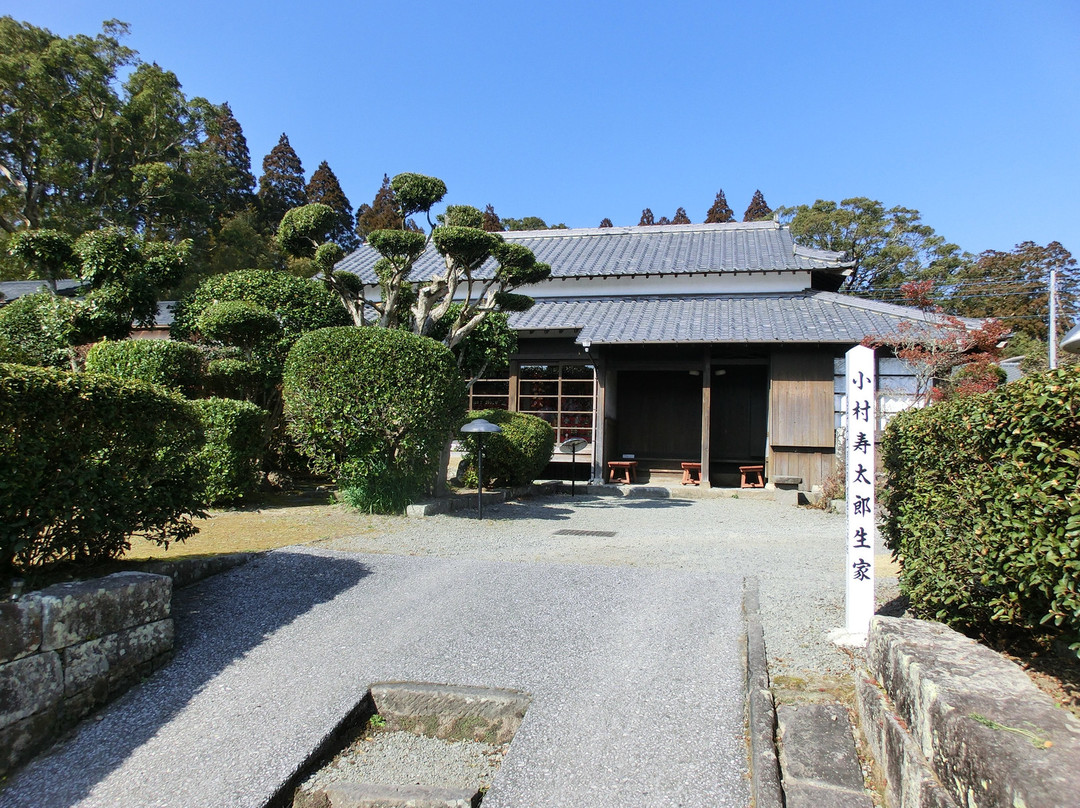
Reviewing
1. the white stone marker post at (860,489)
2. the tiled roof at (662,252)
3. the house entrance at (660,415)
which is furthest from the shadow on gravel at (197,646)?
the tiled roof at (662,252)

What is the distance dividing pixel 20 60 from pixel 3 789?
25.6m

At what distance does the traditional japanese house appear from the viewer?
12734mm

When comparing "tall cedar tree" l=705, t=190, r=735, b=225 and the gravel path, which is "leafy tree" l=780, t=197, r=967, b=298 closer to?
"tall cedar tree" l=705, t=190, r=735, b=225

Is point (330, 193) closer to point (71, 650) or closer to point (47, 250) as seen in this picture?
point (47, 250)

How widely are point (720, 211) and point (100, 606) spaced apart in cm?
4032

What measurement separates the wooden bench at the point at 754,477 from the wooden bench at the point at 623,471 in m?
2.19

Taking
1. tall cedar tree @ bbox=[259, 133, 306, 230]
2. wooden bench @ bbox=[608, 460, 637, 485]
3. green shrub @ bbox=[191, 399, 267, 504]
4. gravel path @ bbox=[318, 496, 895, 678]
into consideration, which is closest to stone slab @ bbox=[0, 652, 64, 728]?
gravel path @ bbox=[318, 496, 895, 678]

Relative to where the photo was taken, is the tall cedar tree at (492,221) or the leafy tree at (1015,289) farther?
the tall cedar tree at (492,221)

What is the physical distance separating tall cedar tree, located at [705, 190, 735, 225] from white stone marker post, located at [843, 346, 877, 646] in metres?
36.8

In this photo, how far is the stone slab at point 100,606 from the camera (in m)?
3.42

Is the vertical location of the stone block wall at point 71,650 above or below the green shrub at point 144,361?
below

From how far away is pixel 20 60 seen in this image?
20.8 meters

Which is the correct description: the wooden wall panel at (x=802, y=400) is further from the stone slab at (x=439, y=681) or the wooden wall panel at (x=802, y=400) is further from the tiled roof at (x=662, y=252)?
the stone slab at (x=439, y=681)

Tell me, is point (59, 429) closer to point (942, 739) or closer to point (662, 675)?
point (662, 675)
